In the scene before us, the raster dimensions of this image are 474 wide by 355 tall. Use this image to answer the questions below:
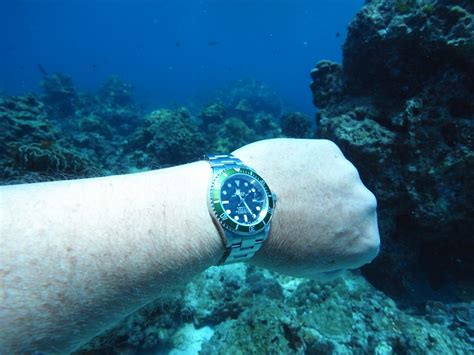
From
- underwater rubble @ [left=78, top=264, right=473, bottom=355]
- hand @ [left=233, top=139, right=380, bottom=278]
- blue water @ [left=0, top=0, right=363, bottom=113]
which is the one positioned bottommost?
underwater rubble @ [left=78, top=264, right=473, bottom=355]

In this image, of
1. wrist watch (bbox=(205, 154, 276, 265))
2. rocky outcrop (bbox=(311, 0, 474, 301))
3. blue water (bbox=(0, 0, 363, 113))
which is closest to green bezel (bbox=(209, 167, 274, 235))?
wrist watch (bbox=(205, 154, 276, 265))

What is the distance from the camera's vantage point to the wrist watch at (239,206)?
1.39 metres

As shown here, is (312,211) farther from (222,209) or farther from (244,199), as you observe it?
(222,209)

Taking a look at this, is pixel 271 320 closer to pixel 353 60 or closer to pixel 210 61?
pixel 353 60

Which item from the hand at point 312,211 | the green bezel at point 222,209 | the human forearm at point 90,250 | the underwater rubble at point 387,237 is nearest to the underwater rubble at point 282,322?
the underwater rubble at point 387,237

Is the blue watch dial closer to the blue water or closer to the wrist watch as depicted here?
the wrist watch

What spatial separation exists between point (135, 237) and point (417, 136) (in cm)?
437

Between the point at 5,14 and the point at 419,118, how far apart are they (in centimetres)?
16043

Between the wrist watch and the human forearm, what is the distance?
7 cm

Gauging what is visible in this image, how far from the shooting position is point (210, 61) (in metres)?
117

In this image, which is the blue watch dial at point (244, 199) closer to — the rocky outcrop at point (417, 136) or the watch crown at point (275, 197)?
the watch crown at point (275, 197)

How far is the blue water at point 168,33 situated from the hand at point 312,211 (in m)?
87.2

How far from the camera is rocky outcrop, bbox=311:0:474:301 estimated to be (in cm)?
388

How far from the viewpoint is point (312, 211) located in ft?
5.25
